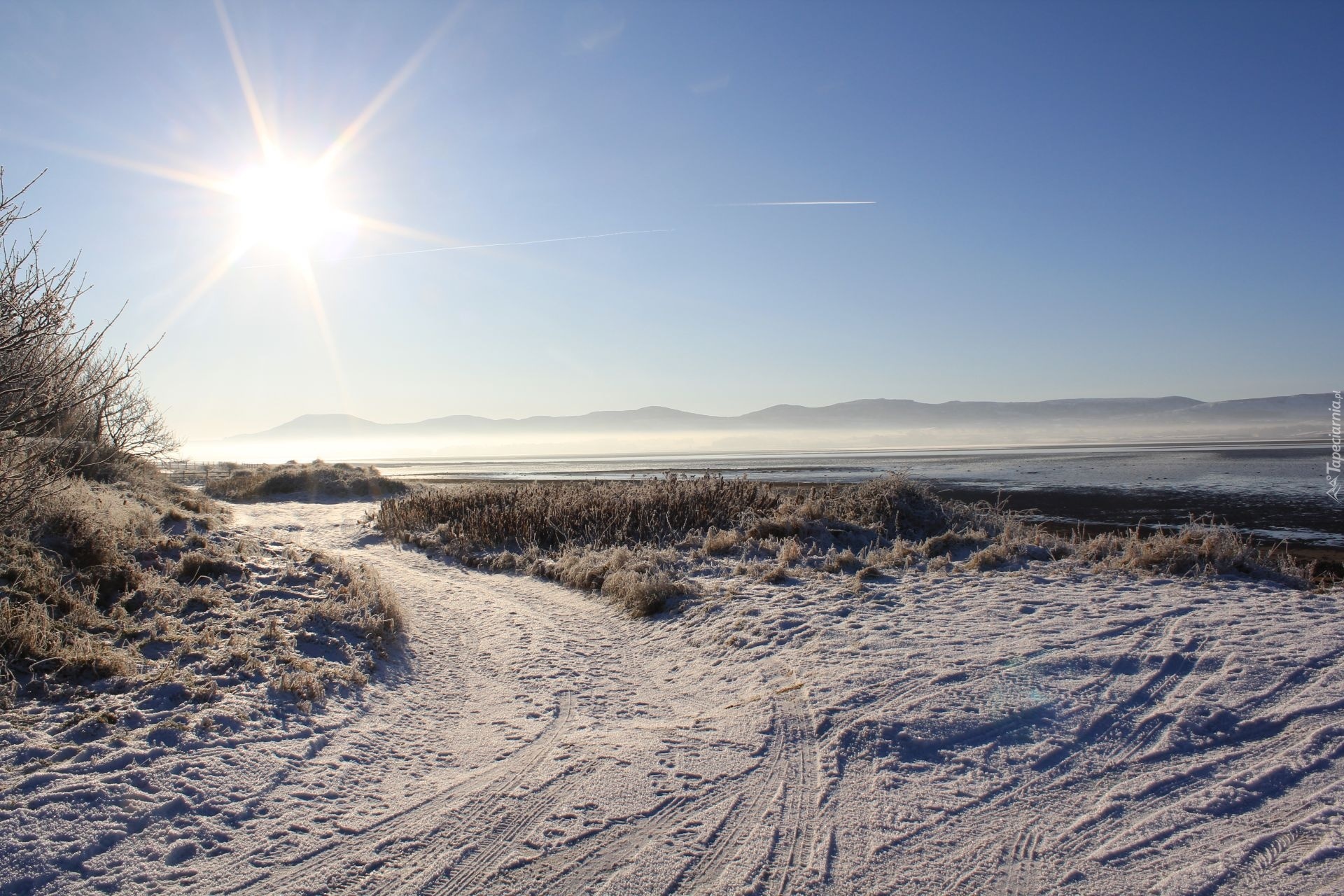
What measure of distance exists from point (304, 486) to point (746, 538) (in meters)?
23.0

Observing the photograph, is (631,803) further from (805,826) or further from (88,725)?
(88,725)

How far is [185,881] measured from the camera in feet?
10.7

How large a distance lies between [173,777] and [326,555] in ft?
20.6

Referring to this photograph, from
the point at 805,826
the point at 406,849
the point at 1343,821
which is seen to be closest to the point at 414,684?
the point at 406,849

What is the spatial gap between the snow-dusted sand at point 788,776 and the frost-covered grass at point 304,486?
23.0m

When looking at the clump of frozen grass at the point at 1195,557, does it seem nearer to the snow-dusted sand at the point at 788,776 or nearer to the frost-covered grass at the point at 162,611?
the snow-dusted sand at the point at 788,776

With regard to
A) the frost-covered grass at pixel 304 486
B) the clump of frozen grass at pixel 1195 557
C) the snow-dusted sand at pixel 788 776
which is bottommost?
the snow-dusted sand at pixel 788 776

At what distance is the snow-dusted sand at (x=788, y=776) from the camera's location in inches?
133

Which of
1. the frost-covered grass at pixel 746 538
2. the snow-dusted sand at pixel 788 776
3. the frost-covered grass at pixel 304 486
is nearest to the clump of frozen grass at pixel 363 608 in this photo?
the snow-dusted sand at pixel 788 776

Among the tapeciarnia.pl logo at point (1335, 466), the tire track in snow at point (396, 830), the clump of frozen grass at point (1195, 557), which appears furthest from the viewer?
the tapeciarnia.pl logo at point (1335, 466)

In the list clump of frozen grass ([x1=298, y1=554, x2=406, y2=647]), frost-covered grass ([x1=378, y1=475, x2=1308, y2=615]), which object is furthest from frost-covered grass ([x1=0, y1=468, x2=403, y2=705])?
frost-covered grass ([x1=378, y1=475, x2=1308, y2=615])

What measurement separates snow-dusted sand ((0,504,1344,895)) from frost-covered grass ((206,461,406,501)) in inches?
907

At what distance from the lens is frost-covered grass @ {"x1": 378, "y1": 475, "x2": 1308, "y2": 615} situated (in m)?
9.44

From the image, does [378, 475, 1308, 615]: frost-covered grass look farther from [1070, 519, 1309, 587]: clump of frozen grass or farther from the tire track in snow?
the tire track in snow
